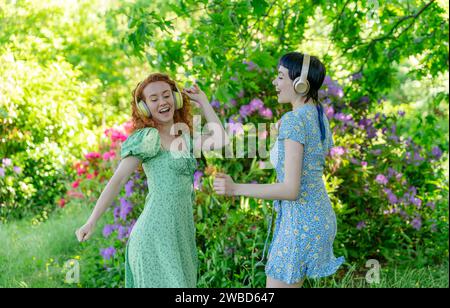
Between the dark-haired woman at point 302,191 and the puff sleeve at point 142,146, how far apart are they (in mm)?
509

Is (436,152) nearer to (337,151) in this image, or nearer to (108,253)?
(337,151)

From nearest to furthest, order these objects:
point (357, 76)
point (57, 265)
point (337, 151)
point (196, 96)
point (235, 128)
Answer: point (196, 96) < point (235, 128) < point (337, 151) < point (57, 265) < point (357, 76)

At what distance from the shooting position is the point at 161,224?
8.73 ft

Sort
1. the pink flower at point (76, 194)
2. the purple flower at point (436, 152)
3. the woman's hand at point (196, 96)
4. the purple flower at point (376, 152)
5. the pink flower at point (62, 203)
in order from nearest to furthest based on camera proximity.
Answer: the woman's hand at point (196, 96)
the purple flower at point (376, 152)
the purple flower at point (436, 152)
the pink flower at point (76, 194)
the pink flower at point (62, 203)

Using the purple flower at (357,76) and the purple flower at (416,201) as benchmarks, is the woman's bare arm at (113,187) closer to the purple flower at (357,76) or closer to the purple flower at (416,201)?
the purple flower at (357,76)

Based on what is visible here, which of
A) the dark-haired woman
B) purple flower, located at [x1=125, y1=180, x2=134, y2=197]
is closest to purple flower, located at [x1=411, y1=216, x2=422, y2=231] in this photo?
purple flower, located at [x1=125, y1=180, x2=134, y2=197]

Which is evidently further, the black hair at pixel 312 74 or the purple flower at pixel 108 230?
the purple flower at pixel 108 230

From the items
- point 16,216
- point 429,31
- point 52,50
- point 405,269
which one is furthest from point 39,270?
A: point 52,50

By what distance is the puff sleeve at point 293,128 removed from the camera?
2562mm

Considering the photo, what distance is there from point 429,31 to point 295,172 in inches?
131

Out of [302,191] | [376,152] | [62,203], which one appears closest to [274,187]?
[302,191]

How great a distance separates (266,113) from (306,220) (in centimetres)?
217

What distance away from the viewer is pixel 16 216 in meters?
6.71

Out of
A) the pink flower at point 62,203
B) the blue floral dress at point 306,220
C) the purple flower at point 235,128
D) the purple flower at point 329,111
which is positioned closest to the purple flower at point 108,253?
the purple flower at point 235,128
